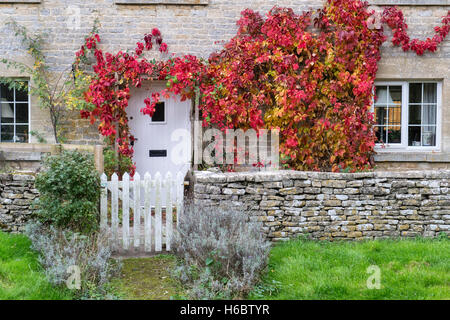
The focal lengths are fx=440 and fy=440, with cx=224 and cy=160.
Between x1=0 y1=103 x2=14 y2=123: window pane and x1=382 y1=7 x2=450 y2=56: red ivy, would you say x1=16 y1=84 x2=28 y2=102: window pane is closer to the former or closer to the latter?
x1=0 y1=103 x2=14 y2=123: window pane

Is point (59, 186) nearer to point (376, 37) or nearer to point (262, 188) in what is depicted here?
point (262, 188)

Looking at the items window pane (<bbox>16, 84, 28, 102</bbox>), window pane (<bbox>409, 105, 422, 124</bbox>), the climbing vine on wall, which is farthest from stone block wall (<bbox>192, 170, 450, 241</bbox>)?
window pane (<bbox>16, 84, 28, 102</bbox>)

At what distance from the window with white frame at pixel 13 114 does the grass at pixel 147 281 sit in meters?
4.57

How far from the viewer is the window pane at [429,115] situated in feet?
29.6

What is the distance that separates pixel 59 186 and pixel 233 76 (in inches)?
162

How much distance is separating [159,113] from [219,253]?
15.3 ft

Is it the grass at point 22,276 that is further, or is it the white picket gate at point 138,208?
the white picket gate at point 138,208

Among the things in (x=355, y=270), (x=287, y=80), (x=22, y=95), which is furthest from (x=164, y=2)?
(x=355, y=270)

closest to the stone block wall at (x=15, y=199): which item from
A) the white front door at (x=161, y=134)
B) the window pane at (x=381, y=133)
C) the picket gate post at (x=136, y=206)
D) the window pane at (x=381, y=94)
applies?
the picket gate post at (x=136, y=206)

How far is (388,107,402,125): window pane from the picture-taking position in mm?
9055

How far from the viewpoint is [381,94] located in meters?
9.06

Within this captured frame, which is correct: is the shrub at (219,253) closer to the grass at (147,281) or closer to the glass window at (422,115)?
the grass at (147,281)

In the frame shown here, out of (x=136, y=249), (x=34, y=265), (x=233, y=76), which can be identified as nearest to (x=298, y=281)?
(x=136, y=249)

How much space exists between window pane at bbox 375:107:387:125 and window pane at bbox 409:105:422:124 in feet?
1.77
